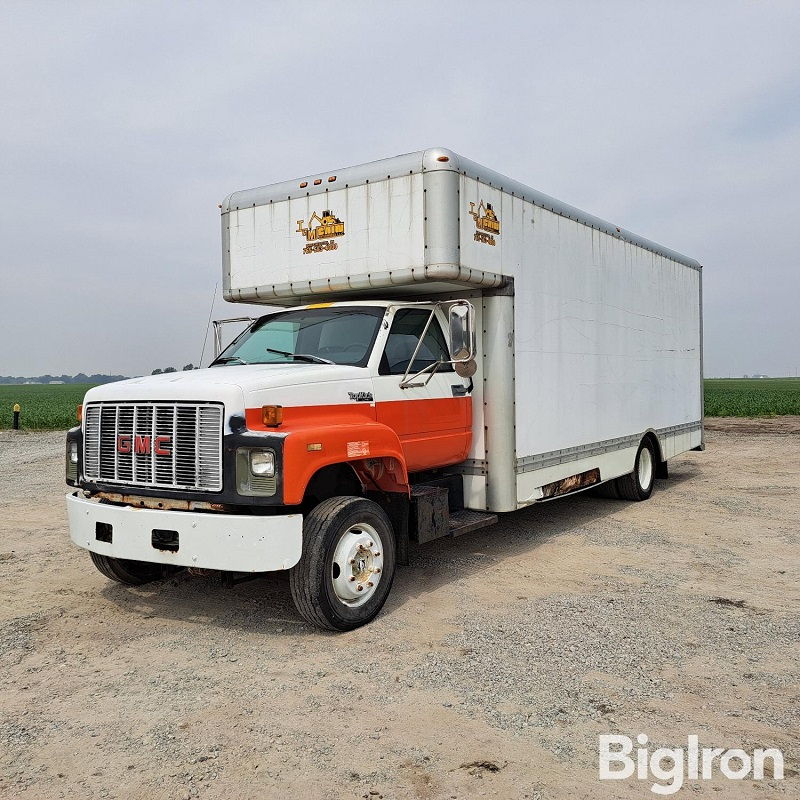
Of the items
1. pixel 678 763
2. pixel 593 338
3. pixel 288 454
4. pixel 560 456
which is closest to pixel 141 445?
pixel 288 454

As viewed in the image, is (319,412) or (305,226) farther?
(305,226)

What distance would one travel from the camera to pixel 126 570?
623cm

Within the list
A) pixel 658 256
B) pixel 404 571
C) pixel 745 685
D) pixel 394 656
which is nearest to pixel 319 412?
pixel 394 656

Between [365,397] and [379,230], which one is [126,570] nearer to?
[365,397]

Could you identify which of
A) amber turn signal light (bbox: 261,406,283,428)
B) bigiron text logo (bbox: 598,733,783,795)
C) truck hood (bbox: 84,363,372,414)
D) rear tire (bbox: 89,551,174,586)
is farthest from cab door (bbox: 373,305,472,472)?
bigiron text logo (bbox: 598,733,783,795)

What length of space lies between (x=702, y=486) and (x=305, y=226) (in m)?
8.15

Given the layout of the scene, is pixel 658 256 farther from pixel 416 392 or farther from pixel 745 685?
pixel 745 685

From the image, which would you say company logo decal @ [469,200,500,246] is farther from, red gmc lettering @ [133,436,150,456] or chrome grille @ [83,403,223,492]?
red gmc lettering @ [133,436,150,456]

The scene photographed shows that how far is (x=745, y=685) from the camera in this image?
4.31 metres

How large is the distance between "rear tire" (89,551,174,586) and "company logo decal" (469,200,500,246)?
3.94m

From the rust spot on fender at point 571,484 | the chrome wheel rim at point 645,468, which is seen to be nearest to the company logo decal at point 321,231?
the rust spot on fender at point 571,484

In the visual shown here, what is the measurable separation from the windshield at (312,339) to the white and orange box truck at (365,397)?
0.8 inches

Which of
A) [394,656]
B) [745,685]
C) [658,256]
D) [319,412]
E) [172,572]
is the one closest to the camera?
[745,685]

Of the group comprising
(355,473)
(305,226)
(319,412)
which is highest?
(305,226)
